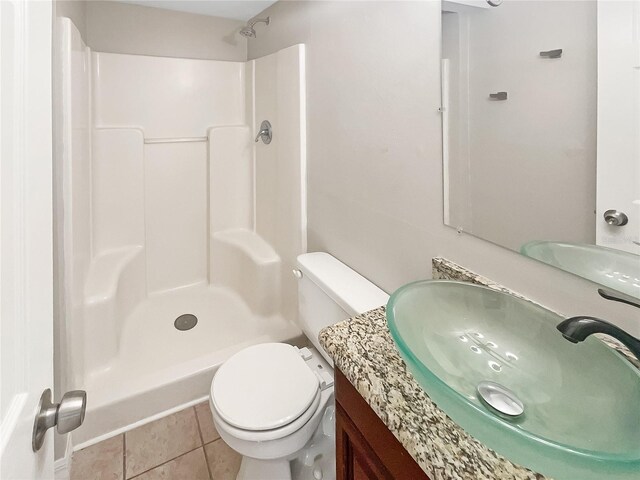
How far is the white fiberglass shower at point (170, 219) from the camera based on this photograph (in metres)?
1.70

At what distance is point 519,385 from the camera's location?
2.42 feet

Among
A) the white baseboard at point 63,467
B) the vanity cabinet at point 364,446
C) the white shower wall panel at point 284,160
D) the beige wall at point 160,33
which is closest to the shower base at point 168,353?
the white baseboard at point 63,467

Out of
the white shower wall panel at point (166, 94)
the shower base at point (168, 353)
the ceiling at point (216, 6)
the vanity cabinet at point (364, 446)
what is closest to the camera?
the vanity cabinet at point (364, 446)

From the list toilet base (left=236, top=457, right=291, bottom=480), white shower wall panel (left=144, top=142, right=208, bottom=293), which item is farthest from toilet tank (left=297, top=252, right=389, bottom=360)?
white shower wall panel (left=144, top=142, right=208, bottom=293)

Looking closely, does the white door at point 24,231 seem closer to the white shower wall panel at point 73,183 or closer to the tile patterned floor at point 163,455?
the white shower wall panel at point 73,183

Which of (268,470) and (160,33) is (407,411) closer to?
(268,470)

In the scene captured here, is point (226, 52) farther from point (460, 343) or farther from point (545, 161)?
point (460, 343)

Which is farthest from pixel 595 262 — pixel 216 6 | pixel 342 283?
pixel 216 6

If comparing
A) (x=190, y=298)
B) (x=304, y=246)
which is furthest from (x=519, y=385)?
(x=190, y=298)

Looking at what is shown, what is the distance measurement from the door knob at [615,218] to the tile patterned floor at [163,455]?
161 centimetres

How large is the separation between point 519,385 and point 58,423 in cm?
83

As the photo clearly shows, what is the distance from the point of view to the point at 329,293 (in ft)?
4.71

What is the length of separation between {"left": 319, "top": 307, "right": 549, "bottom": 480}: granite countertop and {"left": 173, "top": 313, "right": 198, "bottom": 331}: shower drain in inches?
68.4

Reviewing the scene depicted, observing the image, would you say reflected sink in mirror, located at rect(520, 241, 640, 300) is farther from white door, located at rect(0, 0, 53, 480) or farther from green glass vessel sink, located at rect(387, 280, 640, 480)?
white door, located at rect(0, 0, 53, 480)
